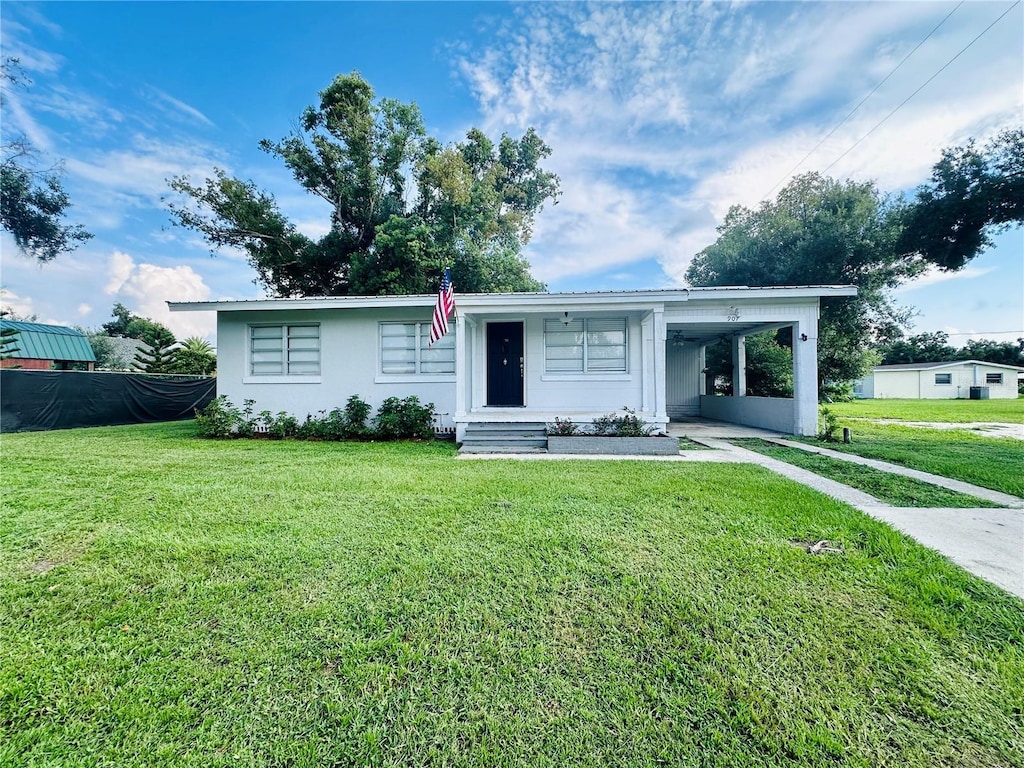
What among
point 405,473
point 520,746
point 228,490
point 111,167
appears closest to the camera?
point 520,746

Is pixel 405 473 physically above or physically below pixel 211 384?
below

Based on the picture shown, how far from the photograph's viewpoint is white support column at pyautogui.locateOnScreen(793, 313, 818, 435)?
8.77 meters

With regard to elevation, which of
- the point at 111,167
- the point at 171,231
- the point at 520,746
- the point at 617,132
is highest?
the point at 617,132

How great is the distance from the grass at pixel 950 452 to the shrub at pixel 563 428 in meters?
4.65

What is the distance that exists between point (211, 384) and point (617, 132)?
16.3m

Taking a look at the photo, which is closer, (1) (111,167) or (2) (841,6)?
(2) (841,6)

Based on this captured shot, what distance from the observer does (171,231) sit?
14.5 metres

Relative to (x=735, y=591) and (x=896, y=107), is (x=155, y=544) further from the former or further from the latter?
(x=896, y=107)

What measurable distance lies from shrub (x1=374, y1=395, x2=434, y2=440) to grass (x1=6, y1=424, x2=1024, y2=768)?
14.5ft

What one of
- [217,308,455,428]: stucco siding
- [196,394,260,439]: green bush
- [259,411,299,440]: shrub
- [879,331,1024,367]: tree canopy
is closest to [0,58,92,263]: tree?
[217,308,455,428]: stucco siding

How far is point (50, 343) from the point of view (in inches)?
795

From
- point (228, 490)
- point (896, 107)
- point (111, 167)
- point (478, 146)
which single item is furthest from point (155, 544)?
point (478, 146)

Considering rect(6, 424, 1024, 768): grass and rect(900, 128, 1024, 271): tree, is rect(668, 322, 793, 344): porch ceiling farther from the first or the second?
rect(6, 424, 1024, 768): grass

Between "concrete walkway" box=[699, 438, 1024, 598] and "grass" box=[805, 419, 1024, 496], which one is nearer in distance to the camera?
"concrete walkway" box=[699, 438, 1024, 598]
